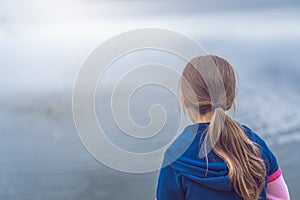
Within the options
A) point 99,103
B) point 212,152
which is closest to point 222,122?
point 212,152

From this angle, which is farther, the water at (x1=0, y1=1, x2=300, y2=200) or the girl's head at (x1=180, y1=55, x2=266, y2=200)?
the water at (x1=0, y1=1, x2=300, y2=200)

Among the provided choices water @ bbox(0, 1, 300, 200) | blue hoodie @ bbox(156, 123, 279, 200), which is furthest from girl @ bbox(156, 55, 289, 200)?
water @ bbox(0, 1, 300, 200)

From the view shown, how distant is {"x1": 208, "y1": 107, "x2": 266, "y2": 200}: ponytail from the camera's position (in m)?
0.51

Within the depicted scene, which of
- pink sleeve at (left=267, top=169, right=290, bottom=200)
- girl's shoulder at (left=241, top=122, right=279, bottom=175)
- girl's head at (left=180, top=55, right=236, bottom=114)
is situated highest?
girl's head at (left=180, top=55, right=236, bottom=114)

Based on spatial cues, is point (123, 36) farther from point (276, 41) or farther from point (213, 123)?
point (276, 41)

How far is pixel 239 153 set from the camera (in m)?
0.51

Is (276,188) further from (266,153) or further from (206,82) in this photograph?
(206,82)

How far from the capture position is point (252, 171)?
0.51 m

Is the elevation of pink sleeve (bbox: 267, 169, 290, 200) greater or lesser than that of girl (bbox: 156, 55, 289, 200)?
lesser

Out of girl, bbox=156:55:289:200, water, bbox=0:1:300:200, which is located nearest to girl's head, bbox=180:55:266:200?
girl, bbox=156:55:289:200

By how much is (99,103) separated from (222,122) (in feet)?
3.53

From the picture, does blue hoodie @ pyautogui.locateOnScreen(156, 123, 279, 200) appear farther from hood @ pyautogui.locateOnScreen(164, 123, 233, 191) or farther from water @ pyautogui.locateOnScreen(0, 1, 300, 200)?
water @ pyautogui.locateOnScreen(0, 1, 300, 200)

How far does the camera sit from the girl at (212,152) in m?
0.50

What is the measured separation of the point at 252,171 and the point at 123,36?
0.27 metres
